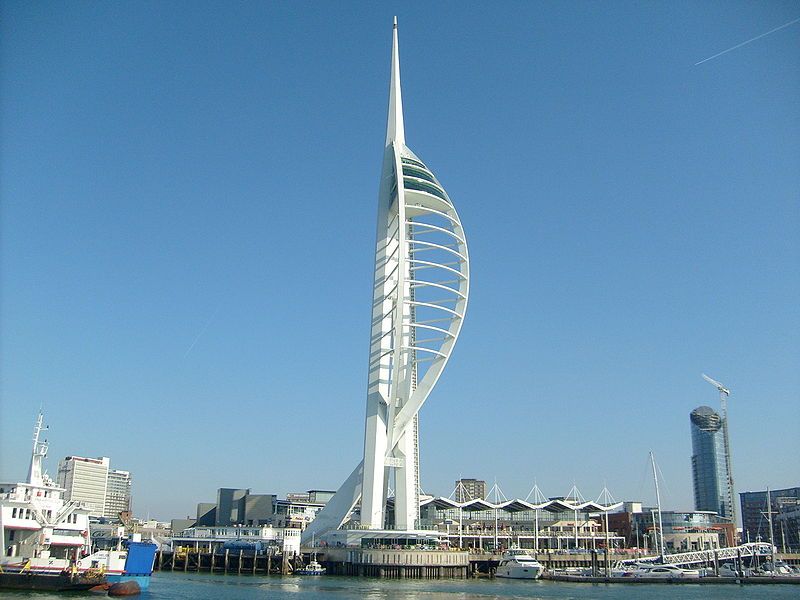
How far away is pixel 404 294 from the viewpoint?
71438 mm

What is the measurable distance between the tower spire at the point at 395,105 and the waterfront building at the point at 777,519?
2871 inches

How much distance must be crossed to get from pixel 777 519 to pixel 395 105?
116831 millimetres

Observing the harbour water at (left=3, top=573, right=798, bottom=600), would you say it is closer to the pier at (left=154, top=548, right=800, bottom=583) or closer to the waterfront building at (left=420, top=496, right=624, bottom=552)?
the pier at (left=154, top=548, right=800, bottom=583)

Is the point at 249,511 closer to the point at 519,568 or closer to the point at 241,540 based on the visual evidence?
the point at 241,540

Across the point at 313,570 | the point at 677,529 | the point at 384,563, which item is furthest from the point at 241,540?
the point at 677,529

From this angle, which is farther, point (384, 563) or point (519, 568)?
point (519, 568)

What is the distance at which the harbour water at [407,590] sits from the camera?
4750 centimetres

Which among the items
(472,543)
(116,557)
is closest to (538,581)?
(472,543)

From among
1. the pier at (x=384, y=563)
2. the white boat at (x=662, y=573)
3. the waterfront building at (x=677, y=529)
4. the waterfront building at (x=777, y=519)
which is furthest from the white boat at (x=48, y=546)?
the waterfront building at (x=777, y=519)

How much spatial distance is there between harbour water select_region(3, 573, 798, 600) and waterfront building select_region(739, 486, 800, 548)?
2255 inches

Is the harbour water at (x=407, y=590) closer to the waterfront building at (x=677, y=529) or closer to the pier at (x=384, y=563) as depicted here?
the pier at (x=384, y=563)

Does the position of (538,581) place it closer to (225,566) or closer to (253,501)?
(225,566)

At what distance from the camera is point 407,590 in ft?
171

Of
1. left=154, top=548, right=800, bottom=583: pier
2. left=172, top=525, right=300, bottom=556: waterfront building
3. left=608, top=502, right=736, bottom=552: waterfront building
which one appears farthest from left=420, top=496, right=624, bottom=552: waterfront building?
left=172, top=525, right=300, bottom=556: waterfront building
